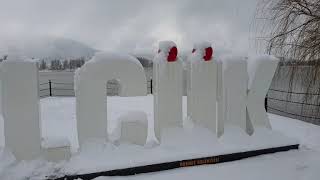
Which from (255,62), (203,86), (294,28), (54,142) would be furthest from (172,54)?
(294,28)

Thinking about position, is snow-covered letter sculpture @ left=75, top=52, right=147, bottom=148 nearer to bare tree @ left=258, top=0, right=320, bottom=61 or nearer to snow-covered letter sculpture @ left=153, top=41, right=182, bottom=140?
snow-covered letter sculpture @ left=153, top=41, right=182, bottom=140

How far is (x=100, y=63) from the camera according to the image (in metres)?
3.49

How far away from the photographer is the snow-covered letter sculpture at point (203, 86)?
394cm

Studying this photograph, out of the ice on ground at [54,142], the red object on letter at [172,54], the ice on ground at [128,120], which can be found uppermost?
the red object on letter at [172,54]

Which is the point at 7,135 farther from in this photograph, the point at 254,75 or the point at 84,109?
the point at 254,75

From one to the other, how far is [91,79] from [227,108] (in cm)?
191

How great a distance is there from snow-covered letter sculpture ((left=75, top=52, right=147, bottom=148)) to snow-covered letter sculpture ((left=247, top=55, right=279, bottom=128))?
5.44 ft

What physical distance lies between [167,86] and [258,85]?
4.63ft

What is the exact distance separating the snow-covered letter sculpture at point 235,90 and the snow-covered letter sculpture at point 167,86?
71 centimetres

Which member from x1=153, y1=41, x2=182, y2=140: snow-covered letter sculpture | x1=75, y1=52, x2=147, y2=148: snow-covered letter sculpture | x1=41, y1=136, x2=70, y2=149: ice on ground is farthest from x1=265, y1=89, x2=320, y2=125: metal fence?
x1=41, y1=136, x2=70, y2=149: ice on ground

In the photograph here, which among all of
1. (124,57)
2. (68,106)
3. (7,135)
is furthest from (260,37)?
(68,106)

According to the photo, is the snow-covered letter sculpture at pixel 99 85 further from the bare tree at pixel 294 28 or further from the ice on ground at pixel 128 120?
the bare tree at pixel 294 28

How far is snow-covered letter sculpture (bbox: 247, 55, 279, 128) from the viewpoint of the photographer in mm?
4262

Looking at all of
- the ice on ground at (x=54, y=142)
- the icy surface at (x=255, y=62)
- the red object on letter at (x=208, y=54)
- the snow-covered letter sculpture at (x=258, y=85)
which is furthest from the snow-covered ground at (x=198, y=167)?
the red object on letter at (x=208, y=54)
